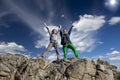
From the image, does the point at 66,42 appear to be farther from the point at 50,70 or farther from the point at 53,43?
the point at 50,70

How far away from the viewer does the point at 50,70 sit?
27.4 m

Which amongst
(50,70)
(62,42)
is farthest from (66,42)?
(50,70)

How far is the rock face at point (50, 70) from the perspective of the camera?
2634 centimetres

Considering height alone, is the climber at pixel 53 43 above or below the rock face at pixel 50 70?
above

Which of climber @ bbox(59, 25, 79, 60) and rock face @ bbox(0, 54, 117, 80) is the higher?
climber @ bbox(59, 25, 79, 60)

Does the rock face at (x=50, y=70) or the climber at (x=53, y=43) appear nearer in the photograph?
the rock face at (x=50, y=70)

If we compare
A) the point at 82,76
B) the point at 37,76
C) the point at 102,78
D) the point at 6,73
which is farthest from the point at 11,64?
the point at 102,78

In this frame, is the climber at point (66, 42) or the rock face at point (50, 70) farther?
the climber at point (66, 42)

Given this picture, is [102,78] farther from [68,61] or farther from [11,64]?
[11,64]

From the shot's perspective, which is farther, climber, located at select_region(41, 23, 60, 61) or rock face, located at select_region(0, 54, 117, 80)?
climber, located at select_region(41, 23, 60, 61)

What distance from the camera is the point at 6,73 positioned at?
26.5 metres

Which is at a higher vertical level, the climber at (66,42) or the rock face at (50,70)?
the climber at (66,42)

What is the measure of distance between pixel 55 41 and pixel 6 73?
24.5ft

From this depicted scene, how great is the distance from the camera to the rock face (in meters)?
26.3
